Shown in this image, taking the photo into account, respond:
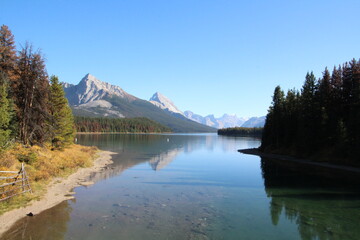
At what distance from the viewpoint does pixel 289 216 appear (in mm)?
20984

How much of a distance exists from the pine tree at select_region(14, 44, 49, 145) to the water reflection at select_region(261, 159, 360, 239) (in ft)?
114

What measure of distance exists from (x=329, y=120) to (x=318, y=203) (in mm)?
38490

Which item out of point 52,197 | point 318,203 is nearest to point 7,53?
point 52,197

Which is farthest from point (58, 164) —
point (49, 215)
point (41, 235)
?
point (41, 235)

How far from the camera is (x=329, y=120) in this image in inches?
2238

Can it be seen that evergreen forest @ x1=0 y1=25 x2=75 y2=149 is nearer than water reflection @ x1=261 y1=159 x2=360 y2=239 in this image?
No

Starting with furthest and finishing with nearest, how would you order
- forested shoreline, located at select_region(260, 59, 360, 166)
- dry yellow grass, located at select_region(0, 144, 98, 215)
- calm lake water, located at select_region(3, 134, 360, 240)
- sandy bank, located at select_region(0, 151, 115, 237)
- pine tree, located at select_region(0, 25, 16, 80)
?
1. forested shoreline, located at select_region(260, 59, 360, 166)
2. pine tree, located at select_region(0, 25, 16, 80)
3. dry yellow grass, located at select_region(0, 144, 98, 215)
4. sandy bank, located at select_region(0, 151, 115, 237)
5. calm lake water, located at select_region(3, 134, 360, 240)

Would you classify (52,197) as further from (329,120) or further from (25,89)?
(329,120)

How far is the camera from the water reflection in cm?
1798

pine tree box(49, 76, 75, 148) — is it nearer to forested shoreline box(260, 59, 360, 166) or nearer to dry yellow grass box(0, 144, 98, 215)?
dry yellow grass box(0, 144, 98, 215)

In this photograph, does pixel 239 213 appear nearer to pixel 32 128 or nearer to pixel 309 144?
pixel 32 128

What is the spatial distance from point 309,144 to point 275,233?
4990 centimetres

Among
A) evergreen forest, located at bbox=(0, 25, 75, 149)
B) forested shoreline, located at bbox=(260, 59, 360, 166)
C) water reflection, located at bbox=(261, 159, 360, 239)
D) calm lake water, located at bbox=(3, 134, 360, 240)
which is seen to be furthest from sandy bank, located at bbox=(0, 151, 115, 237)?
forested shoreline, located at bbox=(260, 59, 360, 166)

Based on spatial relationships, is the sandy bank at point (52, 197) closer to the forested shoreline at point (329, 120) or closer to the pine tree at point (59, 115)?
the pine tree at point (59, 115)
